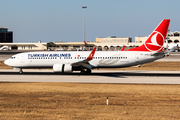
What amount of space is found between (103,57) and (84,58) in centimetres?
308

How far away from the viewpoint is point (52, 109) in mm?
17969

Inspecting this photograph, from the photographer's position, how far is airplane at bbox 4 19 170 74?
41156 mm

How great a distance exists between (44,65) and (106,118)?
28.4m

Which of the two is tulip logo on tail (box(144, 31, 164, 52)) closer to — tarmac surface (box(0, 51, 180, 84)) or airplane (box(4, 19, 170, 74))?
airplane (box(4, 19, 170, 74))

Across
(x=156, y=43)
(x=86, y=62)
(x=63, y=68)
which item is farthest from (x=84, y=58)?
(x=156, y=43)

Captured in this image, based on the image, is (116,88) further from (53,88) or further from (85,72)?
(85,72)

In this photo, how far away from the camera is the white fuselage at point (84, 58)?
41.2 meters

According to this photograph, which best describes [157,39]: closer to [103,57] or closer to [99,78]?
[103,57]

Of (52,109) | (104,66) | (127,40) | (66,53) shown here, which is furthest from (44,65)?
(127,40)

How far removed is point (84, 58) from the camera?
42.1 m

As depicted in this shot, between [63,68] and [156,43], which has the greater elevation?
[156,43]

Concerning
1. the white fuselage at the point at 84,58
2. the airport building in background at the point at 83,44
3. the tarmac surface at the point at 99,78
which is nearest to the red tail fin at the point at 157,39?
the white fuselage at the point at 84,58

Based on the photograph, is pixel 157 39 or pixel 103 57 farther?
pixel 157 39

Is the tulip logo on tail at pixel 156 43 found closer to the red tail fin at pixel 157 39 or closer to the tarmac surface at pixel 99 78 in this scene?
the red tail fin at pixel 157 39
